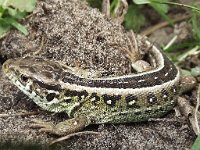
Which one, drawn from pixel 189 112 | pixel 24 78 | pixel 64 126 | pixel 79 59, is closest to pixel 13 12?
pixel 79 59

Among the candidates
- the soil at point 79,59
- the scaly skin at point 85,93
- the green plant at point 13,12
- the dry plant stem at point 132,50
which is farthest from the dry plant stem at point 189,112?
the green plant at point 13,12

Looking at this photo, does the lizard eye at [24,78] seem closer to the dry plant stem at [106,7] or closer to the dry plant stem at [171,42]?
the dry plant stem at [106,7]

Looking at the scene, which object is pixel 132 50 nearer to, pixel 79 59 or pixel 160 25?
pixel 79 59

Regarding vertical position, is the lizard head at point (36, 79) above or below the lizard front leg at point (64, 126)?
above

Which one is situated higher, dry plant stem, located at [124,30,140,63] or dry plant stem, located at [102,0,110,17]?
dry plant stem, located at [102,0,110,17]

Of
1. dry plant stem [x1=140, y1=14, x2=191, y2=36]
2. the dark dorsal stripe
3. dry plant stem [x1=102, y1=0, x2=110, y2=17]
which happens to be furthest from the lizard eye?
dry plant stem [x1=140, y1=14, x2=191, y2=36]

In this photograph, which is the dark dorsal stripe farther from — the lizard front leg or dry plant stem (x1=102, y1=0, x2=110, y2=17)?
dry plant stem (x1=102, y1=0, x2=110, y2=17)
